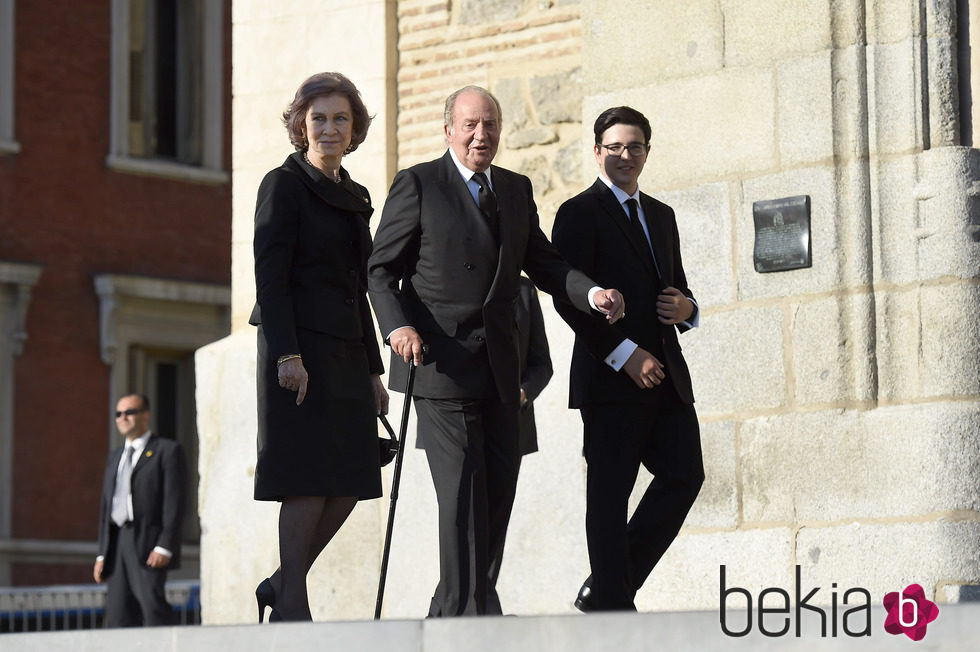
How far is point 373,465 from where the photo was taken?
23.4 feet

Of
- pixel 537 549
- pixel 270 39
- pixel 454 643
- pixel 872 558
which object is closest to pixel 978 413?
pixel 872 558

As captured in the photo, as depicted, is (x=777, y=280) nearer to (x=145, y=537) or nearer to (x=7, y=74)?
(x=145, y=537)

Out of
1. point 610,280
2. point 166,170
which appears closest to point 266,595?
point 610,280

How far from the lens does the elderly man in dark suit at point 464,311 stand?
6.94 meters

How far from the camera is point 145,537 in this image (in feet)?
42.1

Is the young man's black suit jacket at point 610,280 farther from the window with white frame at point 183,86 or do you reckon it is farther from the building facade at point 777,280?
the window with white frame at point 183,86

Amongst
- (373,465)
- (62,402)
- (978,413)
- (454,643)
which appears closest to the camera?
(454,643)

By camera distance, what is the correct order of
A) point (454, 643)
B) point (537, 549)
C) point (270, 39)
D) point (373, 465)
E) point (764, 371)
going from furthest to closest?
1. point (270, 39)
2. point (537, 549)
3. point (764, 371)
4. point (373, 465)
5. point (454, 643)

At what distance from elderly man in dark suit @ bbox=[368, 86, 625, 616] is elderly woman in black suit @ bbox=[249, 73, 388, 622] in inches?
6.4

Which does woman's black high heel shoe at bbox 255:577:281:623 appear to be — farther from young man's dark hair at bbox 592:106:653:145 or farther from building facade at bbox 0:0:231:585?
building facade at bbox 0:0:231:585

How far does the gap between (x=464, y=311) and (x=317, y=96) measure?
882mm

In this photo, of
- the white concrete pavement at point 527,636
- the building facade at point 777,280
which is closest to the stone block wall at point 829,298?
the building facade at point 777,280

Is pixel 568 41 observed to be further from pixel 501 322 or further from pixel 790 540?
pixel 501 322

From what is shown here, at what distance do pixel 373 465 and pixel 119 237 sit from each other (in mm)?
16204
